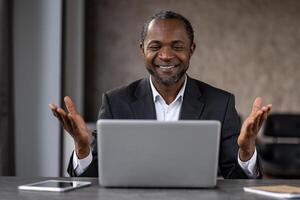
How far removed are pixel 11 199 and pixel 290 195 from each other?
31.2 inches

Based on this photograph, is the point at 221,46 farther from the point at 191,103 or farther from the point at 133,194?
the point at 133,194

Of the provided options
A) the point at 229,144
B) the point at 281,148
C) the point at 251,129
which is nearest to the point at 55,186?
the point at 251,129

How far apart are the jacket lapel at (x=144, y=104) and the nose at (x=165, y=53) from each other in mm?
172

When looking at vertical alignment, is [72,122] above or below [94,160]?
above

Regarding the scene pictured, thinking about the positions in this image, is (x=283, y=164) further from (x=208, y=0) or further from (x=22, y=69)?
(x=22, y=69)

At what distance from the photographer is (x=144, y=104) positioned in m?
2.53

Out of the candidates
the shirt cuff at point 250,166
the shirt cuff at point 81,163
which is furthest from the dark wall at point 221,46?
the shirt cuff at point 250,166

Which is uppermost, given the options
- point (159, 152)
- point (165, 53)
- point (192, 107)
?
point (165, 53)

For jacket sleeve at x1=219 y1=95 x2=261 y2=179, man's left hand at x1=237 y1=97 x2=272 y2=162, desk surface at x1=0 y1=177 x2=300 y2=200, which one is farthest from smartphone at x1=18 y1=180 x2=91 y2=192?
jacket sleeve at x1=219 y1=95 x2=261 y2=179

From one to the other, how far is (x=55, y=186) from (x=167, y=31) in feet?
2.98

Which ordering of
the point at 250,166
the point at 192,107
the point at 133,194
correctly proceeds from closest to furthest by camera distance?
the point at 133,194, the point at 250,166, the point at 192,107

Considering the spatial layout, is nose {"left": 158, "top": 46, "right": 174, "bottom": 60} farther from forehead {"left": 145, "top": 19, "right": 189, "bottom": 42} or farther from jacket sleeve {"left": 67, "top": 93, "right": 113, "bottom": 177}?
jacket sleeve {"left": 67, "top": 93, "right": 113, "bottom": 177}

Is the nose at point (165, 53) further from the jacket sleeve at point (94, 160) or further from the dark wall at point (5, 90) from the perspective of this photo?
the dark wall at point (5, 90)

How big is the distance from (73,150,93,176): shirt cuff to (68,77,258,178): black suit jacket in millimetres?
192
